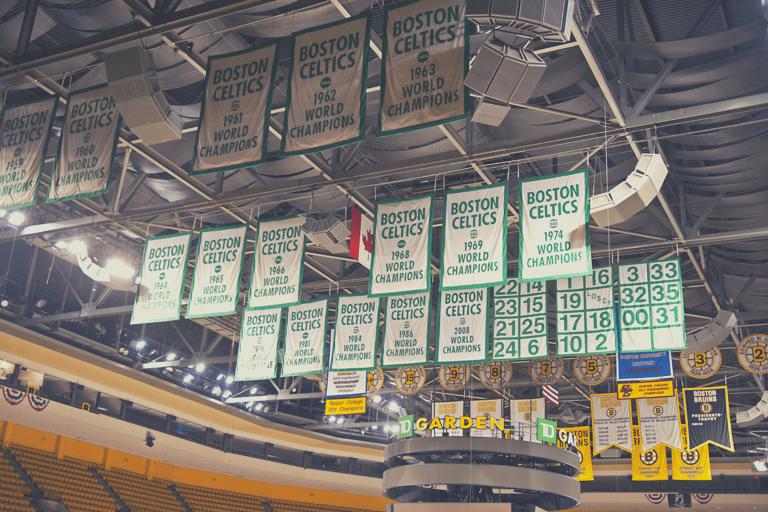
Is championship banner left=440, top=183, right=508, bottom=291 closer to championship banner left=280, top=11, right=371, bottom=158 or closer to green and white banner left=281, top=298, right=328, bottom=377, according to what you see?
championship banner left=280, top=11, right=371, bottom=158

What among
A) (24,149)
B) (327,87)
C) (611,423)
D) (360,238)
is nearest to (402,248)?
(360,238)

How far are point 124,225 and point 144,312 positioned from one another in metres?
3.55

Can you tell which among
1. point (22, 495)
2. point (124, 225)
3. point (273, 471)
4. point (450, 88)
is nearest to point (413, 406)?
point (273, 471)

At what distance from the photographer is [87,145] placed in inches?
482

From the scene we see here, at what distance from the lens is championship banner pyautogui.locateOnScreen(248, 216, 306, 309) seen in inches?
519

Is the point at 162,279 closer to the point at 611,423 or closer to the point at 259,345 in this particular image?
the point at 259,345

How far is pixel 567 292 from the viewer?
1391 centimetres

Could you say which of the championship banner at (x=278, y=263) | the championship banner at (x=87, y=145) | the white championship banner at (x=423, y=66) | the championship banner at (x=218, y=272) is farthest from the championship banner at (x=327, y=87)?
the championship banner at (x=218, y=272)

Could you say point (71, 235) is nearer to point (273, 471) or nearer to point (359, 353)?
point (359, 353)

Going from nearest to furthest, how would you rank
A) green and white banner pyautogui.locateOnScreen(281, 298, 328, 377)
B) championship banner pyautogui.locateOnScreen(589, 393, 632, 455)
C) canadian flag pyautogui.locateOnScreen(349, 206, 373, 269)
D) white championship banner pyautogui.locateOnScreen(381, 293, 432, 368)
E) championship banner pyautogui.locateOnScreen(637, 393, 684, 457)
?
white championship banner pyautogui.locateOnScreen(381, 293, 432, 368), canadian flag pyautogui.locateOnScreen(349, 206, 373, 269), green and white banner pyautogui.locateOnScreen(281, 298, 328, 377), championship banner pyautogui.locateOnScreen(637, 393, 684, 457), championship banner pyautogui.locateOnScreen(589, 393, 632, 455)

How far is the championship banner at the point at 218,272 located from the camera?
43.7 feet

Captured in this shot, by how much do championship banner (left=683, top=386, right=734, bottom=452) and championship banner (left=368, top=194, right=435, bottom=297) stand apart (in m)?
12.2

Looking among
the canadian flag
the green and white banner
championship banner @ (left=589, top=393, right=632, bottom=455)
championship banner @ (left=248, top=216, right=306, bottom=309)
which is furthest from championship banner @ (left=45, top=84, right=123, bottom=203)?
championship banner @ (left=589, top=393, right=632, bottom=455)

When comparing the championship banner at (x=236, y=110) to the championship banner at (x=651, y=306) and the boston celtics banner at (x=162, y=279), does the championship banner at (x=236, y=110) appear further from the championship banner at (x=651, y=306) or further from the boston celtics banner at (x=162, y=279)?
the championship banner at (x=651, y=306)
